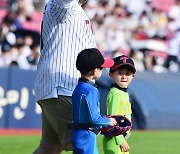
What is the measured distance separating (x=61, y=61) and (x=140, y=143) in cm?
544

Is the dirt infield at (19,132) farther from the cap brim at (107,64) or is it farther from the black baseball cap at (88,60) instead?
the black baseball cap at (88,60)

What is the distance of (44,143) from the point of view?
21.4 ft

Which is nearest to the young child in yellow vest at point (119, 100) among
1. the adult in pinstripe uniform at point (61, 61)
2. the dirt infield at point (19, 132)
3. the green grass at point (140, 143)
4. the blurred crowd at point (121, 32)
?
the adult in pinstripe uniform at point (61, 61)

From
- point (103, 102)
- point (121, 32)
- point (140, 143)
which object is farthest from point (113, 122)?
point (121, 32)

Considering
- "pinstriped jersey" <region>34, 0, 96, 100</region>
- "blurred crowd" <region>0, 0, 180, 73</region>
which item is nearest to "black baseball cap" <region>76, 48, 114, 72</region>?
"pinstriped jersey" <region>34, 0, 96, 100</region>

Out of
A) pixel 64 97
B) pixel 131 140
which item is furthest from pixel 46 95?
pixel 131 140

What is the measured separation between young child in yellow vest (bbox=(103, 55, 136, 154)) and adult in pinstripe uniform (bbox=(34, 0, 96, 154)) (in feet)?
1.29

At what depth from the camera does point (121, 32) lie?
19453 millimetres

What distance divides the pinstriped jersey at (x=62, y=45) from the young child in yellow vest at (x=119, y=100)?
396mm

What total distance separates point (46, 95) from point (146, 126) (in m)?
8.11

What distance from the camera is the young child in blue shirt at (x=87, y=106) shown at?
5633 millimetres

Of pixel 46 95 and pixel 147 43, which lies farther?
pixel 147 43

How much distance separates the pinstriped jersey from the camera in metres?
6.16

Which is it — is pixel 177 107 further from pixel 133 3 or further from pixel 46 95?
pixel 46 95
